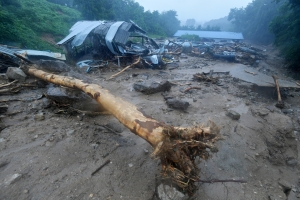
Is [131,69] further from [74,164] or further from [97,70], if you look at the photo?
Answer: [74,164]

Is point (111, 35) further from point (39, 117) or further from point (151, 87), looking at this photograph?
point (39, 117)

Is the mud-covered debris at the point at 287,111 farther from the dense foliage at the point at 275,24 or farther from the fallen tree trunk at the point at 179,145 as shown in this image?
the dense foliage at the point at 275,24

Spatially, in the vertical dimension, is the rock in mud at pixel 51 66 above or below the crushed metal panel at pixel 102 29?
below

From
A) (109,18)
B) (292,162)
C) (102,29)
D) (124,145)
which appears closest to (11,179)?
(124,145)

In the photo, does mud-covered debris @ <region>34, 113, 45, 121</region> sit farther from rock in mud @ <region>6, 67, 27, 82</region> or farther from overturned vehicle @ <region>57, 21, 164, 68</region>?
overturned vehicle @ <region>57, 21, 164, 68</region>

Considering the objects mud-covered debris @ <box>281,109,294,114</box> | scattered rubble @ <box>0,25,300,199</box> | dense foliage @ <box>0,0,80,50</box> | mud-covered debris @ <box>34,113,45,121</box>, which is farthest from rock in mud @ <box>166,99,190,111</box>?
dense foliage @ <box>0,0,80,50</box>

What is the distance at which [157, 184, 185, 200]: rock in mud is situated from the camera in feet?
6.11

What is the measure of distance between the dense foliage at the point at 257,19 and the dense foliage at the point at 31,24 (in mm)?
29257

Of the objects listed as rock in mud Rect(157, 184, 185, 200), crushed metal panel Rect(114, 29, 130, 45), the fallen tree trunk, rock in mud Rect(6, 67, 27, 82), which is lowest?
rock in mud Rect(157, 184, 185, 200)

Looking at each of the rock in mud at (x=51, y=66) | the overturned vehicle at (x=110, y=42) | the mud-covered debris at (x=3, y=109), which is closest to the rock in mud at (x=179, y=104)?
the rock in mud at (x=51, y=66)

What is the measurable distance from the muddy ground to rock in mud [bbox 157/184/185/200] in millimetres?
135

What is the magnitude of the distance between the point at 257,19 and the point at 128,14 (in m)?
23.8

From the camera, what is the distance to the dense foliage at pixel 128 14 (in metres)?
18.5

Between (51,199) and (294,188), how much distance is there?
3.45 meters
